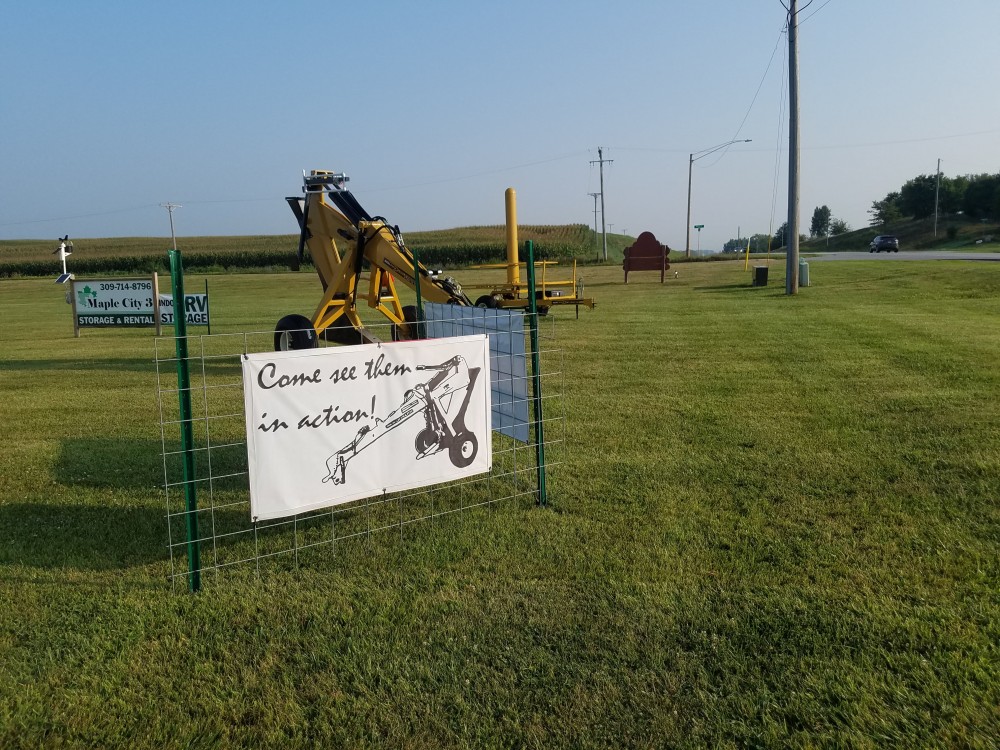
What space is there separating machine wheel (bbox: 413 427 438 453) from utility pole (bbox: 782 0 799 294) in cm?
2005

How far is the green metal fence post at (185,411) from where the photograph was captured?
4.06 metres

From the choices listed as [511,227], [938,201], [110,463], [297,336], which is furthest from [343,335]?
[938,201]

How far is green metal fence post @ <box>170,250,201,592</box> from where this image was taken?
4062mm

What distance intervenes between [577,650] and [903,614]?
170 cm

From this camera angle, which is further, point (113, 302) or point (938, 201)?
point (938, 201)

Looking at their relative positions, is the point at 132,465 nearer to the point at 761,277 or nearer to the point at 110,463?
the point at 110,463

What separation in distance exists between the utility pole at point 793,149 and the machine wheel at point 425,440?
2005 cm

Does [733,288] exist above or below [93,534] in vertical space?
above

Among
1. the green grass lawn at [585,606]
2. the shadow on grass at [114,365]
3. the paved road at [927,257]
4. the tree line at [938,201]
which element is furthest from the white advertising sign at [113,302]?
the tree line at [938,201]

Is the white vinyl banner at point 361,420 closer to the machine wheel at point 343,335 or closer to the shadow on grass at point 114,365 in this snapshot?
the machine wheel at point 343,335

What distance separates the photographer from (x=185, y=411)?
4160 mm

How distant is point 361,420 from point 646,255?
92.5 feet


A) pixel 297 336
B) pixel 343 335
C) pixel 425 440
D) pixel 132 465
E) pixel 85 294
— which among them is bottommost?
pixel 132 465

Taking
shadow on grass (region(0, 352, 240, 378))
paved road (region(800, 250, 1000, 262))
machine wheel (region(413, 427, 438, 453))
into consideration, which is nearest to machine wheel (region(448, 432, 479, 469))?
machine wheel (region(413, 427, 438, 453))
